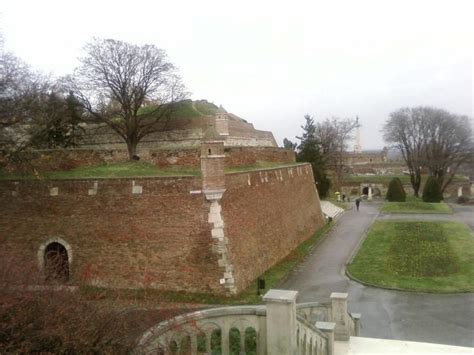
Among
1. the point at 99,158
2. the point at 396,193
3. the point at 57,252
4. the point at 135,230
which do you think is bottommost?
the point at 396,193

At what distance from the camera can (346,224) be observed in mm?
27953

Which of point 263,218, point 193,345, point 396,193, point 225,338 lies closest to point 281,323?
point 225,338

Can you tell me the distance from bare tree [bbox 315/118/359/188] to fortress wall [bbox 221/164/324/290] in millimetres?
23722

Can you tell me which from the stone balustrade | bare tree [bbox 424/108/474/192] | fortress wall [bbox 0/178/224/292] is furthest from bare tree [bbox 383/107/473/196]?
the stone balustrade

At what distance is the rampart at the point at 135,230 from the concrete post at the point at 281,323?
24.0 ft

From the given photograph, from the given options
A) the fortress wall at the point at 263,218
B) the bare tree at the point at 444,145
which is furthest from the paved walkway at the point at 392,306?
the bare tree at the point at 444,145

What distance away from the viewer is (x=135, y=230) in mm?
13766

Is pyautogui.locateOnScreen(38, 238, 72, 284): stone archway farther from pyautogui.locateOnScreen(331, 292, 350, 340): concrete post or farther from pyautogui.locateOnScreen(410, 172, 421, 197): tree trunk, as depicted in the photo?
pyautogui.locateOnScreen(410, 172, 421, 197): tree trunk

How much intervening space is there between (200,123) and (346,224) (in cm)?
1157

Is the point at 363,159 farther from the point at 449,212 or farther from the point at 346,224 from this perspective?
the point at 346,224

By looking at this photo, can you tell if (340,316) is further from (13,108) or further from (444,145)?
(444,145)

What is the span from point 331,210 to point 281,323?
2808 cm

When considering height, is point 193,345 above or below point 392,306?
above

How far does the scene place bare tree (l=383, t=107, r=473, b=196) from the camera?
4525cm
